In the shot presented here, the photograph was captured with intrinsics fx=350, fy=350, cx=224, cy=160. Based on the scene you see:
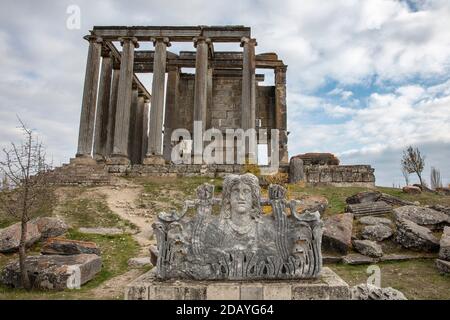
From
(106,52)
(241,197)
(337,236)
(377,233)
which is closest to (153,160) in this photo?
(106,52)

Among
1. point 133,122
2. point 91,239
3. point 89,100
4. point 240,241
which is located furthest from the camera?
point 133,122

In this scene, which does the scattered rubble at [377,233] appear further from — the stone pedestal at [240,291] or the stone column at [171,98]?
the stone column at [171,98]

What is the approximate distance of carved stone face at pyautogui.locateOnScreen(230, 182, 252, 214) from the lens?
5.42 meters

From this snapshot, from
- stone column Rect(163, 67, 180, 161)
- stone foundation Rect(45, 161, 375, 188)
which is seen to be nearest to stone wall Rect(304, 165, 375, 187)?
stone foundation Rect(45, 161, 375, 188)

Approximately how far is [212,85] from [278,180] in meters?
14.1

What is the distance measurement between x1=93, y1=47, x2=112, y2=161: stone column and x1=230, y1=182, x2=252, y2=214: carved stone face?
20.1 meters

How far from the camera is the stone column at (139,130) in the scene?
27359mm

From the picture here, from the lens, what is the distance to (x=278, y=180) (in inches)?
667

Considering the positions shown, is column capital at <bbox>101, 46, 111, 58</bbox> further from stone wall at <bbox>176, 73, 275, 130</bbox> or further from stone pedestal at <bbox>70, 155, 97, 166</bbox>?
stone pedestal at <bbox>70, 155, 97, 166</bbox>

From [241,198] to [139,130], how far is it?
23.8 m

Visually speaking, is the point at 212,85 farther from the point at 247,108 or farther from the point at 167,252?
the point at 167,252

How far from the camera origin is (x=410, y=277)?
7691mm

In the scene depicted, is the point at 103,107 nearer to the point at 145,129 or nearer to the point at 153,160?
the point at 145,129
